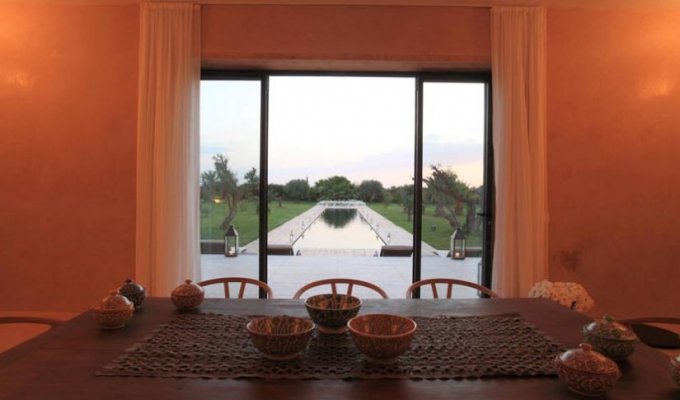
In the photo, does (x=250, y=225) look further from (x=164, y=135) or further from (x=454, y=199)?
(x=454, y=199)

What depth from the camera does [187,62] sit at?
10.6 ft

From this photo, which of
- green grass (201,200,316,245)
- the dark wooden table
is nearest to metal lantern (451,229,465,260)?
green grass (201,200,316,245)

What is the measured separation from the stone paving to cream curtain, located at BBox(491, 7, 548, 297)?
480mm

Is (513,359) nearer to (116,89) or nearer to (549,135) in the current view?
(549,135)

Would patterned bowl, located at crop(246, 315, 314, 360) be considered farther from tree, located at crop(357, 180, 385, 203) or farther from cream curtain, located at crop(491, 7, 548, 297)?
tree, located at crop(357, 180, 385, 203)

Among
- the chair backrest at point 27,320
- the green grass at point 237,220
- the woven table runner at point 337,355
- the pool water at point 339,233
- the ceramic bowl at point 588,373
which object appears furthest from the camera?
the pool water at point 339,233

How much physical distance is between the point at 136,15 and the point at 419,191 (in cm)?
273

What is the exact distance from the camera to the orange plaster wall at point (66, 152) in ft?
10.9

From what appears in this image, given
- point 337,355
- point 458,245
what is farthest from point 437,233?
point 337,355

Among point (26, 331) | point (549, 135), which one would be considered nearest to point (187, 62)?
point (26, 331)

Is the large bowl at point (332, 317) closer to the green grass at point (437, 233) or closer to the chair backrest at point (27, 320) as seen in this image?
the chair backrest at point (27, 320)

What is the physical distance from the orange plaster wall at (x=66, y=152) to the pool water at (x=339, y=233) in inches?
166

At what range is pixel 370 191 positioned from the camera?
6.01 m

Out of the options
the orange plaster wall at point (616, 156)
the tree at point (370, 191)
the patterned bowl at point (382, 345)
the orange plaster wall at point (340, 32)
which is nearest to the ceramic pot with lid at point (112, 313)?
the patterned bowl at point (382, 345)
